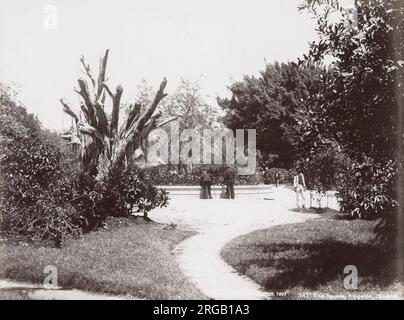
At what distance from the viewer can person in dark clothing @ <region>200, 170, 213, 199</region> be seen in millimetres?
22391

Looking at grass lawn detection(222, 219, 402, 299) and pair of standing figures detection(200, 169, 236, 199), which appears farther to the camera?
pair of standing figures detection(200, 169, 236, 199)

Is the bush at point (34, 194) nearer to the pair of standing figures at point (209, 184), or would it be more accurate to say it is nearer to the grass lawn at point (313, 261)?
the grass lawn at point (313, 261)

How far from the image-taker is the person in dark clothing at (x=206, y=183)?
22.4 meters

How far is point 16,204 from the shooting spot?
1109 centimetres

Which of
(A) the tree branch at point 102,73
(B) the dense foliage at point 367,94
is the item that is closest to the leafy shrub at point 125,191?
(A) the tree branch at point 102,73

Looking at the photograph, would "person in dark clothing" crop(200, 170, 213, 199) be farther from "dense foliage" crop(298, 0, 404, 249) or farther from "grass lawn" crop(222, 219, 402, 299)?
"dense foliage" crop(298, 0, 404, 249)

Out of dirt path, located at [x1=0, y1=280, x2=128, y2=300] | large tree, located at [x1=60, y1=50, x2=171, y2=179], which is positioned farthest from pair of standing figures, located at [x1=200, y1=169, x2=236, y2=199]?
dirt path, located at [x1=0, y1=280, x2=128, y2=300]

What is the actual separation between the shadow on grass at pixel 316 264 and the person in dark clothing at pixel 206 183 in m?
11.9

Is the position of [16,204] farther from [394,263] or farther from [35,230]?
[394,263]

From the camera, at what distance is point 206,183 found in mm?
22625

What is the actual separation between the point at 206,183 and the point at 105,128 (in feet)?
27.9

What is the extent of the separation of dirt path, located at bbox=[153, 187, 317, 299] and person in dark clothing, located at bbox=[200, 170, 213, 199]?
1.39m
